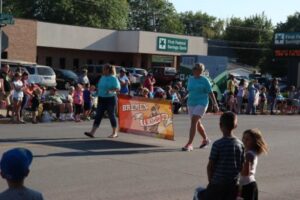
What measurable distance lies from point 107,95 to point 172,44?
145ft

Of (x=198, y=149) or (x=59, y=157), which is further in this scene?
(x=198, y=149)

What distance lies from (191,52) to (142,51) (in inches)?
265

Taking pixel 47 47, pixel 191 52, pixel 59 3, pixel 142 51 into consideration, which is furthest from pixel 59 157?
pixel 59 3

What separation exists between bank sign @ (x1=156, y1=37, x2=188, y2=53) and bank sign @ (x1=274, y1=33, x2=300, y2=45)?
15978mm

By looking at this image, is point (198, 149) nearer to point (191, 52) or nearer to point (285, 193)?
point (285, 193)

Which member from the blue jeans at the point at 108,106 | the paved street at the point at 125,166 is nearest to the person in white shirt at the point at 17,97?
the paved street at the point at 125,166

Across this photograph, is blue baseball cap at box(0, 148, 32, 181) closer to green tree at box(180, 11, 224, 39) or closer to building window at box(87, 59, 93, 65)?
building window at box(87, 59, 93, 65)

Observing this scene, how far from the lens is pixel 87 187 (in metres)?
8.45

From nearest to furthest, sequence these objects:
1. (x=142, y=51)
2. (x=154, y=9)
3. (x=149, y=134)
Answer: (x=149, y=134)
(x=142, y=51)
(x=154, y=9)

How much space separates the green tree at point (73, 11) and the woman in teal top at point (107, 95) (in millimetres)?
56327

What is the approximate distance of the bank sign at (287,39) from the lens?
41906mm

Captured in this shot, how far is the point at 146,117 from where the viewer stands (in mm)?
13828

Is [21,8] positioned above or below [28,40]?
above

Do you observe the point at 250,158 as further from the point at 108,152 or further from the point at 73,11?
the point at 73,11
